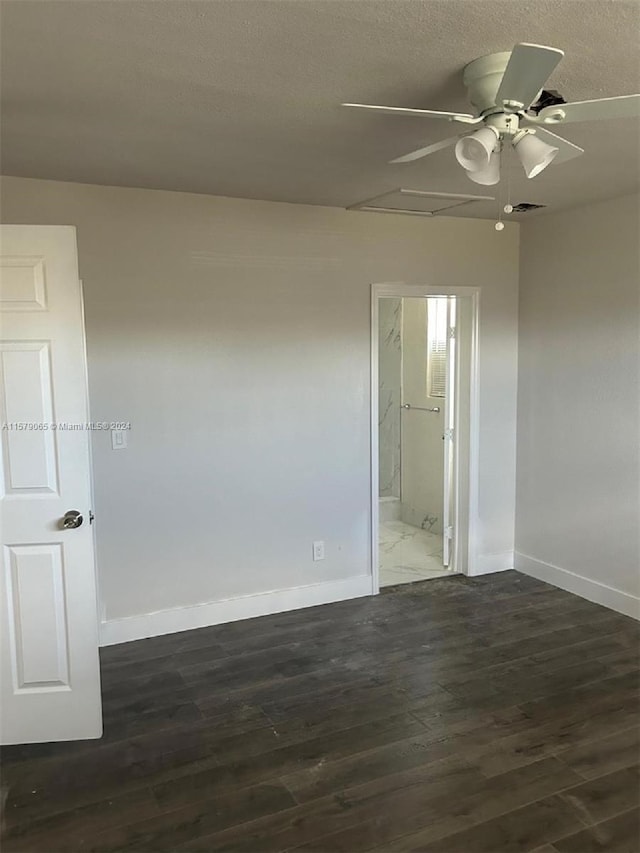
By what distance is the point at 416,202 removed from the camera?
12.7 ft

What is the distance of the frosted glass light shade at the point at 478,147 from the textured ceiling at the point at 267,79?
234 mm

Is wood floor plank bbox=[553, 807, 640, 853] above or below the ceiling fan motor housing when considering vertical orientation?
below

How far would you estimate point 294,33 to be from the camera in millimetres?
1768

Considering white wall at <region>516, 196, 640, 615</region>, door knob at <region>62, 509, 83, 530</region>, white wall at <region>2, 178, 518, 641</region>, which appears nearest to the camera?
door knob at <region>62, 509, 83, 530</region>

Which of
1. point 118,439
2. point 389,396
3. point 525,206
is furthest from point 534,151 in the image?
point 389,396

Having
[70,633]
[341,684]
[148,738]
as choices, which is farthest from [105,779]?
[341,684]

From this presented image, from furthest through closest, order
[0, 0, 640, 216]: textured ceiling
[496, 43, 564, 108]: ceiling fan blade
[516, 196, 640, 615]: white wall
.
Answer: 1. [516, 196, 640, 615]: white wall
2. [0, 0, 640, 216]: textured ceiling
3. [496, 43, 564, 108]: ceiling fan blade

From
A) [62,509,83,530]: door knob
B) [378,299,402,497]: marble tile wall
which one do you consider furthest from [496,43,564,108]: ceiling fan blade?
[378,299,402,497]: marble tile wall

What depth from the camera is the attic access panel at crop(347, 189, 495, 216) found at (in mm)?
3635

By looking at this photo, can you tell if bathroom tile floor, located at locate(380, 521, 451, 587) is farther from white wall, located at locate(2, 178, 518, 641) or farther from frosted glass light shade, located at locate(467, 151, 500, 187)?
frosted glass light shade, located at locate(467, 151, 500, 187)

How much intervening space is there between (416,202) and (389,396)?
2664mm

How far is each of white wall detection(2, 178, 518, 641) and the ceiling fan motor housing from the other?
2002 mm

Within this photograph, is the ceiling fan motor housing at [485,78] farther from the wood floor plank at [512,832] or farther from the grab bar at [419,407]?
the grab bar at [419,407]

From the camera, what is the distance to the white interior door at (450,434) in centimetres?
471
